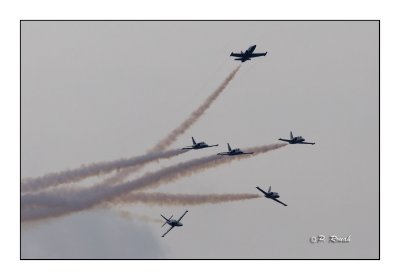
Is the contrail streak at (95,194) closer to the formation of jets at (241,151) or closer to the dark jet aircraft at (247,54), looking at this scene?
the formation of jets at (241,151)

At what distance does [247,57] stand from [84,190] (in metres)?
25.7

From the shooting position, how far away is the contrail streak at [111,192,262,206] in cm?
14175

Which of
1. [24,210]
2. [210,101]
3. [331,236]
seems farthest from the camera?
[331,236]

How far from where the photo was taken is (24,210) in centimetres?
13612

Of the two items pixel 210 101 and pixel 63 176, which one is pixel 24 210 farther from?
pixel 210 101

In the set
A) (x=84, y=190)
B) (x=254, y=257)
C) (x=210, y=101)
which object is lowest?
(x=254, y=257)

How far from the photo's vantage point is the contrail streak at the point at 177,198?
14175cm

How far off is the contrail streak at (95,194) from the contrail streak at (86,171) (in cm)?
127

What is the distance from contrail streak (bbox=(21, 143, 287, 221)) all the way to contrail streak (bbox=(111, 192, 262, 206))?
0.90 meters

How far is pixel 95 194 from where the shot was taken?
14162 cm

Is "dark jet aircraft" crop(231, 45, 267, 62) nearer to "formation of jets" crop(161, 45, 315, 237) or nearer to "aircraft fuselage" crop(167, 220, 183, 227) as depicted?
"formation of jets" crop(161, 45, 315, 237)

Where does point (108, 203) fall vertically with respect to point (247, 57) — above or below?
below

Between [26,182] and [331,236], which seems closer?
[26,182]

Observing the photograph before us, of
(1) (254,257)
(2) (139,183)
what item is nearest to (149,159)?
(2) (139,183)
